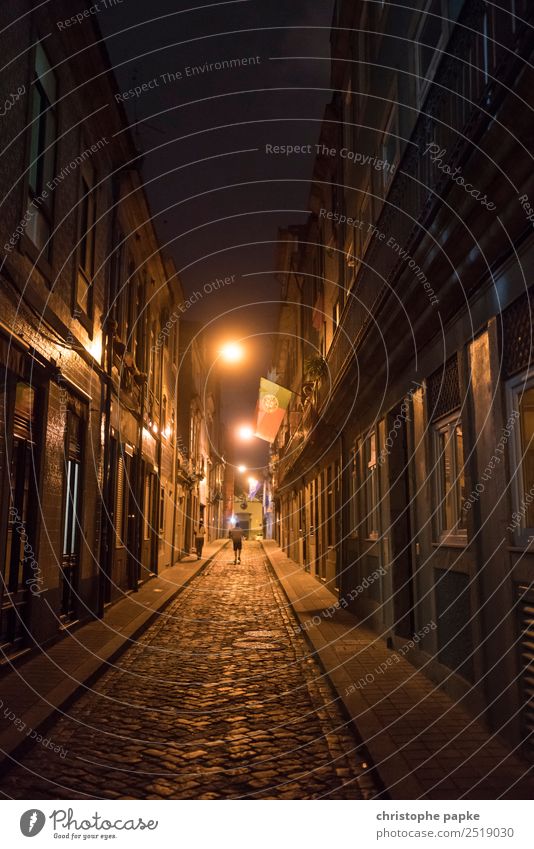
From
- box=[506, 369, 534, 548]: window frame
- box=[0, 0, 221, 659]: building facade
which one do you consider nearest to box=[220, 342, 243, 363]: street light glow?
box=[0, 0, 221, 659]: building facade

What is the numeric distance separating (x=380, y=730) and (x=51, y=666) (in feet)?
14.5

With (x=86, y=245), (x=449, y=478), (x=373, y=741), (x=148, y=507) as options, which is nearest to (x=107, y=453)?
(x=86, y=245)

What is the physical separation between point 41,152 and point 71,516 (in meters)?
5.73

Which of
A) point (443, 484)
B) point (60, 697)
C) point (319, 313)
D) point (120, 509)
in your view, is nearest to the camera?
point (60, 697)

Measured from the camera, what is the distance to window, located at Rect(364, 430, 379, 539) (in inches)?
504

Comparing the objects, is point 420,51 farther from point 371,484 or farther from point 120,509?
A: point 120,509

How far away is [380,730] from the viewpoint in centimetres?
630

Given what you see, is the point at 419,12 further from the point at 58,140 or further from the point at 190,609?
the point at 190,609

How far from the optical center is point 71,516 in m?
12.7

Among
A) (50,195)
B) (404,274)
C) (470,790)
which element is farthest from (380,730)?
(50,195)

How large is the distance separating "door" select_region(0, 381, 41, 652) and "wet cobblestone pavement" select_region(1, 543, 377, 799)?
4.41 ft

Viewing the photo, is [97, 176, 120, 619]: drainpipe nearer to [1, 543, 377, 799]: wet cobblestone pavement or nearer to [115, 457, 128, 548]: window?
[115, 457, 128, 548]: window

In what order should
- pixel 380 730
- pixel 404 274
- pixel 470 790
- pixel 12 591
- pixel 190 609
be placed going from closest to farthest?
1. pixel 470 790
2. pixel 380 730
3. pixel 404 274
4. pixel 12 591
5. pixel 190 609

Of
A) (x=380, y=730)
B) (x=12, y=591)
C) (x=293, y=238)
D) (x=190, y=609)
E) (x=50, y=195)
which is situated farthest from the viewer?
(x=293, y=238)
